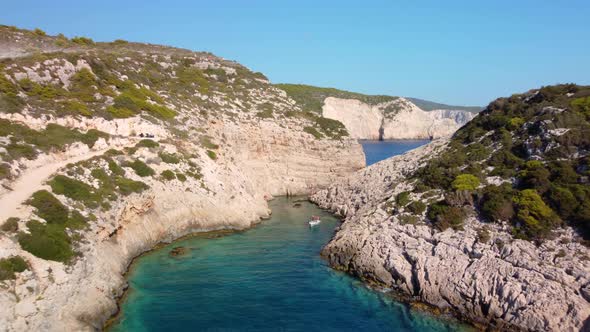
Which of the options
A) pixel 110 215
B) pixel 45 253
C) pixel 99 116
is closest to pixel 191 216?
pixel 110 215

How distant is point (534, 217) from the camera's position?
27.3 metres

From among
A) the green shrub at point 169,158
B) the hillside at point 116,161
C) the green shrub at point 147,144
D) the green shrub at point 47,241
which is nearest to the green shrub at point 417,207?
the hillside at point 116,161

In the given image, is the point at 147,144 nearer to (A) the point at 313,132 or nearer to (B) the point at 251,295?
(B) the point at 251,295

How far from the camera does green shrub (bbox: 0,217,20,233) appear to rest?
74.7 ft

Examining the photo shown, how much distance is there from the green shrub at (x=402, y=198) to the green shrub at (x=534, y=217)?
940 centimetres

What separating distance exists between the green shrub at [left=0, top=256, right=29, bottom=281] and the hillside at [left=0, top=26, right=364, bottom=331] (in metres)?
0.07

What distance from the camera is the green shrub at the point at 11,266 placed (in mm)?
19922

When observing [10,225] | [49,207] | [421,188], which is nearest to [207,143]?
[49,207]

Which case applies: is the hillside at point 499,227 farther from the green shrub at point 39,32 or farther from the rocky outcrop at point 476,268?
the green shrub at point 39,32

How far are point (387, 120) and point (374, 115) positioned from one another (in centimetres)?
605

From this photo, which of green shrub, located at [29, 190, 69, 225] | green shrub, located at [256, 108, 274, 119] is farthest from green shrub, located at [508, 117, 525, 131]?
green shrub, located at [29, 190, 69, 225]

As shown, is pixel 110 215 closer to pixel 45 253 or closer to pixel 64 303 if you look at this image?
pixel 45 253

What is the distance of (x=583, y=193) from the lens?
2688 centimetres

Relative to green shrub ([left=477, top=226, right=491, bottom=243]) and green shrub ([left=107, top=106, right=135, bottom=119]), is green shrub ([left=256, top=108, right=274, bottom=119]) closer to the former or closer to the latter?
green shrub ([left=107, top=106, right=135, bottom=119])
